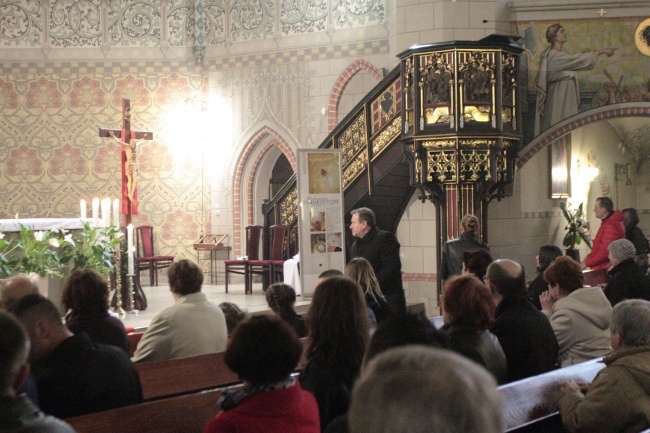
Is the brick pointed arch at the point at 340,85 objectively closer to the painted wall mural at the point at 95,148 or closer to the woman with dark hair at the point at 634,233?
the painted wall mural at the point at 95,148

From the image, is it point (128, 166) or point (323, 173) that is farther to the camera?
point (128, 166)

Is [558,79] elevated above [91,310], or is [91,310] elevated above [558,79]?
[558,79]

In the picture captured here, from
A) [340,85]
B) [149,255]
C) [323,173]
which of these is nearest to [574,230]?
[340,85]

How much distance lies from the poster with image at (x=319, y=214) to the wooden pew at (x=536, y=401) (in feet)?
18.8

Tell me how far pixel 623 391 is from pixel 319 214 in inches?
255

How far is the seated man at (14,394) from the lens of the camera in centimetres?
201

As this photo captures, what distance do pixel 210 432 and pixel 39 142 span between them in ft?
44.0

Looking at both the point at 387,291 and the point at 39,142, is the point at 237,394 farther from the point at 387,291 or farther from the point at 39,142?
the point at 39,142

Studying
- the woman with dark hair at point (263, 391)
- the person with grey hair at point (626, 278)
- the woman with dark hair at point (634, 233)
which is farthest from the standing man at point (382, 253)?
the woman with dark hair at point (263, 391)

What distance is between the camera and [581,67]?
11.5m

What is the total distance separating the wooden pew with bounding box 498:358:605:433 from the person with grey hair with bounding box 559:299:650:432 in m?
0.17

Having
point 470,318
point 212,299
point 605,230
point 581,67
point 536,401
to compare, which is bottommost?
point 212,299

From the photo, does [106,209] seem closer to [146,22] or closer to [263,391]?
[263,391]

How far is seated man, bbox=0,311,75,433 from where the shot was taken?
2008mm
